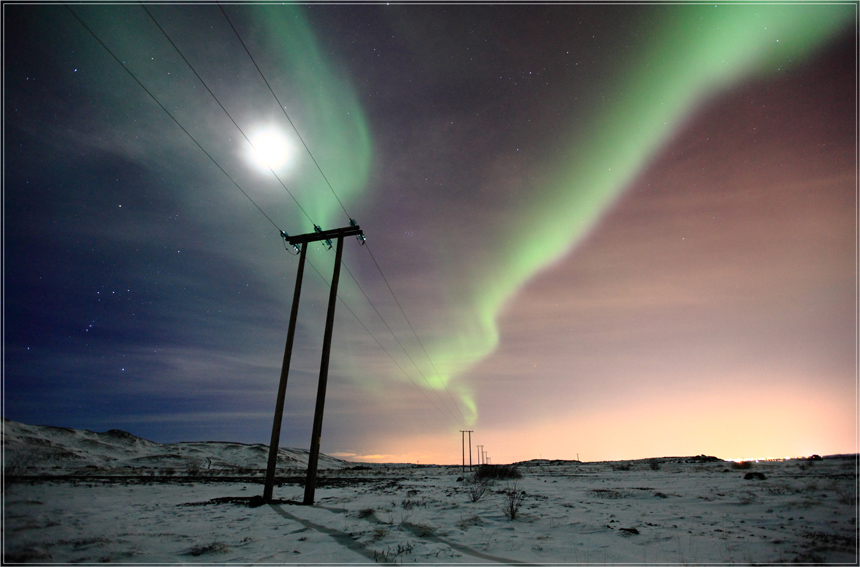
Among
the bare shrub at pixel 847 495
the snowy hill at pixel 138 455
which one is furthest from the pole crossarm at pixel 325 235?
the snowy hill at pixel 138 455

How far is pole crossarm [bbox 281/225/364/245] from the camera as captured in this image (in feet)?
56.5

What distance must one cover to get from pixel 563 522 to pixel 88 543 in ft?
33.4

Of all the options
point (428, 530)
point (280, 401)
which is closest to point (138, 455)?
point (280, 401)

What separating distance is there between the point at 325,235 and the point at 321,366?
19.9 feet

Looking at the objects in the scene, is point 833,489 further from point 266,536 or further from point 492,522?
point 266,536

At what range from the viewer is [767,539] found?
311 inches

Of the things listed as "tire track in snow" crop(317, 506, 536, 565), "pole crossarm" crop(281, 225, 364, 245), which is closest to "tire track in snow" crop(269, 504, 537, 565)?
"tire track in snow" crop(317, 506, 536, 565)

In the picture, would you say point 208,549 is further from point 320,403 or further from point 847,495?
point 847,495

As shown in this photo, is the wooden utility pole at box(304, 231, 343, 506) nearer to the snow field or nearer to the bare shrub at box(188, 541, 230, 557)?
the snow field

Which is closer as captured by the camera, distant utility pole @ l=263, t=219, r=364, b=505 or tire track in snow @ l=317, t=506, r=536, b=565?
tire track in snow @ l=317, t=506, r=536, b=565

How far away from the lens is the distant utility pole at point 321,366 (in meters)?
14.2

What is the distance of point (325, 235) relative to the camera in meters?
17.6

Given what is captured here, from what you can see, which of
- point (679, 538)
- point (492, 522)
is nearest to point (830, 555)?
point (679, 538)

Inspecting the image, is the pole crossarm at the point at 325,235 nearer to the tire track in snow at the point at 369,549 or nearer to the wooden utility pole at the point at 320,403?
the wooden utility pole at the point at 320,403
